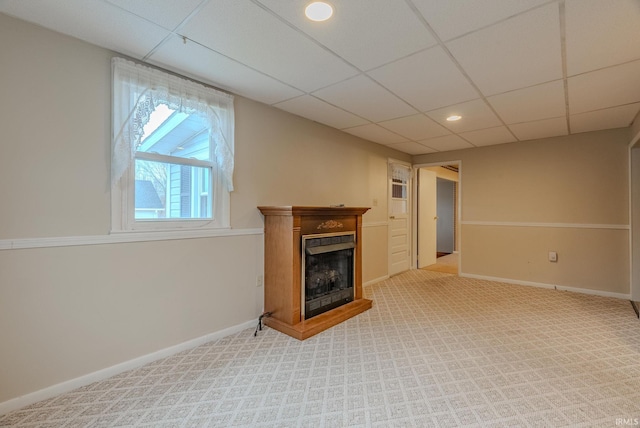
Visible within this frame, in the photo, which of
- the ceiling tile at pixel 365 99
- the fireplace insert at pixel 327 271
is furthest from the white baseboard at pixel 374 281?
the ceiling tile at pixel 365 99

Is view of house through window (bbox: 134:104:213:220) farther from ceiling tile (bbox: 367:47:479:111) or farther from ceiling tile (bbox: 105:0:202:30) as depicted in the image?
ceiling tile (bbox: 367:47:479:111)

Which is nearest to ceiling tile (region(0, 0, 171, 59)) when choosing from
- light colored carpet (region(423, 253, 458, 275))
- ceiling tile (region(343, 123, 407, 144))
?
ceiling tile (region(343, 123, 407, 144))

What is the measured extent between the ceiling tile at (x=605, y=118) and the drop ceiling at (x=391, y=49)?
4 cm

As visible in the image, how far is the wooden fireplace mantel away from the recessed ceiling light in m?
1.52

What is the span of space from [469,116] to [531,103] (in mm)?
596

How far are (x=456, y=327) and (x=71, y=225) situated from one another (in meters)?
3.37

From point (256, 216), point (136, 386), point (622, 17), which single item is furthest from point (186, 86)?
point (622, 17)

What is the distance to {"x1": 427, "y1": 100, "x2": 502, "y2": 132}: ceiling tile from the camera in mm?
3059

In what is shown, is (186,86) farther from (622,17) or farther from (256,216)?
(622,17)

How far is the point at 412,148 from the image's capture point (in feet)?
16.8

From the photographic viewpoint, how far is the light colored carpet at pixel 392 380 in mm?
1673

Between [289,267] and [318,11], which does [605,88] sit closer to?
[318,11]

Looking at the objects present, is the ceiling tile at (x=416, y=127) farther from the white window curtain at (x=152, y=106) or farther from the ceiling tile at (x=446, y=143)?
the white window curtain at (x=152, y=106)

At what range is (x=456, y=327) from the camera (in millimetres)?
2912
